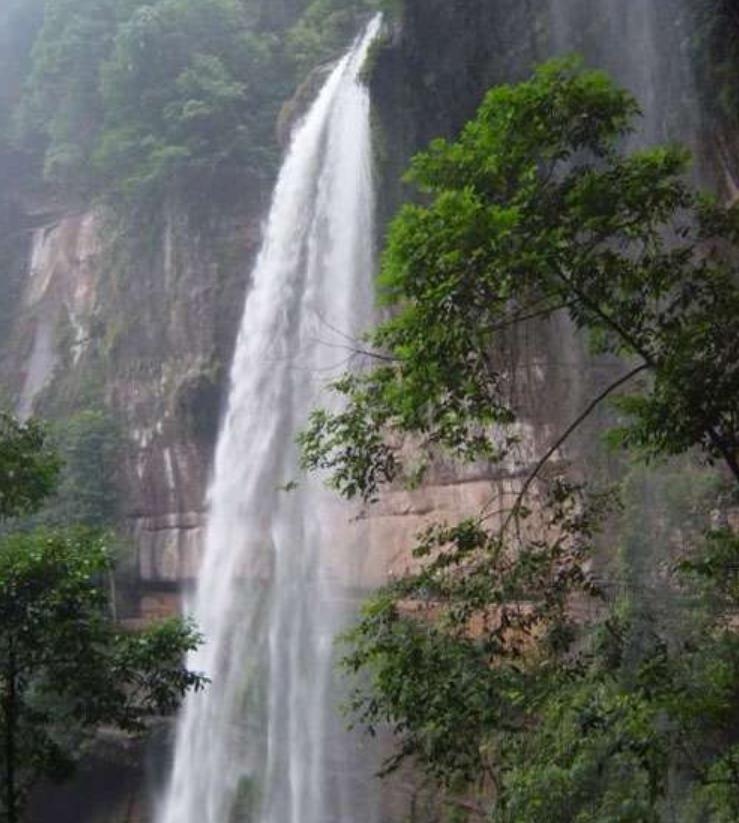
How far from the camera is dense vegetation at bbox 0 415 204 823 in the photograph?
6.04 metres

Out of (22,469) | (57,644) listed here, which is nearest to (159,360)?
(22,469)

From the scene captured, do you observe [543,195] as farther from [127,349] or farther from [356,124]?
[127,349]

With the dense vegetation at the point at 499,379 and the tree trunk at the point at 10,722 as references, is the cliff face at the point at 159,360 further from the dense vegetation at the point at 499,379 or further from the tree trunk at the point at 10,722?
the dense vegetation at the point at 499,379

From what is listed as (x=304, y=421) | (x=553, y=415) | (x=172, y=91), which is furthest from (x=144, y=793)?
(x=172, y=91)

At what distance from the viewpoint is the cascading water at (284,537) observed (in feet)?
48.4

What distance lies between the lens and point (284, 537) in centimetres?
1658

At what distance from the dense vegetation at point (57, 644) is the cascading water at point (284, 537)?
26.9 feet

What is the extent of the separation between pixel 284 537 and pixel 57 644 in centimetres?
1045

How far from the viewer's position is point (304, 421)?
55.2ft

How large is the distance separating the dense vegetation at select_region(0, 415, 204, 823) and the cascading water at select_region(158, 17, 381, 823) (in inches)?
323

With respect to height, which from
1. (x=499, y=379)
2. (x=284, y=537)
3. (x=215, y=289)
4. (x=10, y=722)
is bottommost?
(x=10, y=722)

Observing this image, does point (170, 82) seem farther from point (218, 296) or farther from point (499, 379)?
point (499, 379)

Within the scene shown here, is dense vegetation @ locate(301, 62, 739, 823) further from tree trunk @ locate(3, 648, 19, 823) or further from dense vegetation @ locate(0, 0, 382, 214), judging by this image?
dense vegetation @ locate(0, 0, 382, 214)

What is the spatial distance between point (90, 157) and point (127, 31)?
347 centimetres
